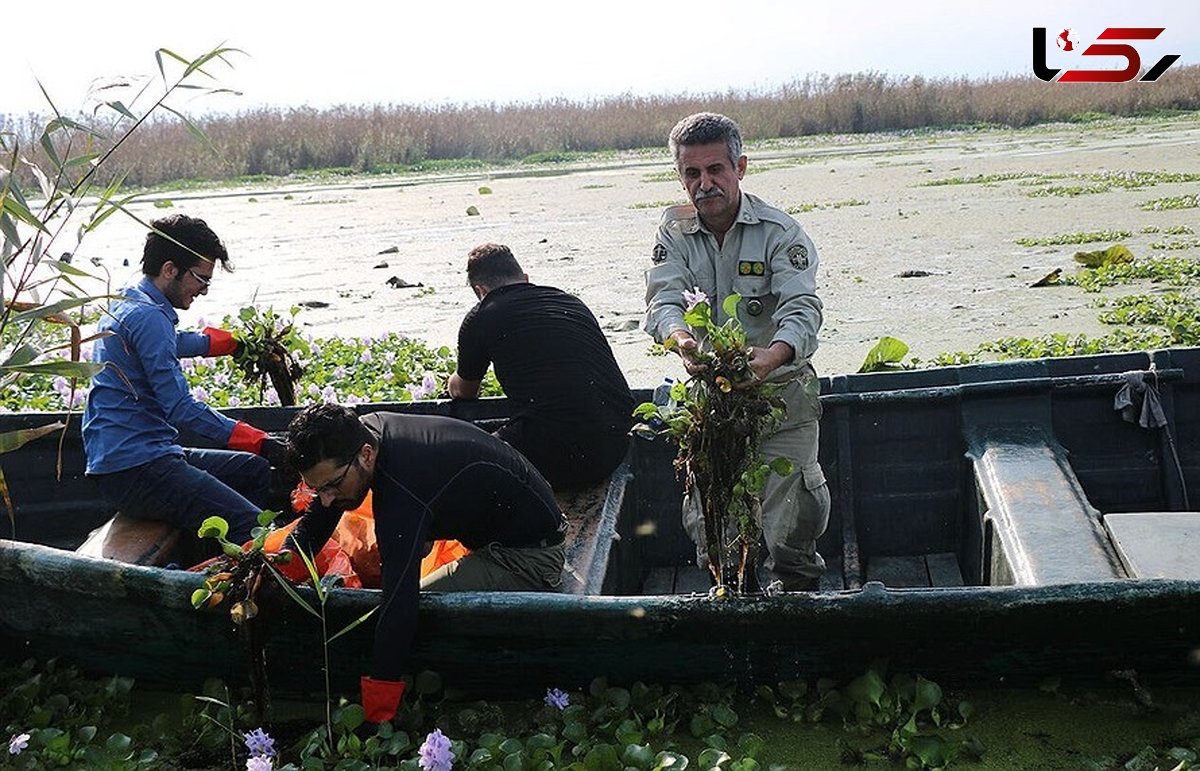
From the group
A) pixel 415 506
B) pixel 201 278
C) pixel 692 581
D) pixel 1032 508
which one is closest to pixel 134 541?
pixel 201 278

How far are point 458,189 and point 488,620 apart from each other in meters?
19.1

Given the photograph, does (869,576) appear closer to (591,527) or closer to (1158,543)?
(591,527)

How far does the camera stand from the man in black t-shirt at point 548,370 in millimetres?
4750

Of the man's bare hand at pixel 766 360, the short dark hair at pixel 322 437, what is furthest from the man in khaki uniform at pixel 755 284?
the short dark hair at pixel 322 437

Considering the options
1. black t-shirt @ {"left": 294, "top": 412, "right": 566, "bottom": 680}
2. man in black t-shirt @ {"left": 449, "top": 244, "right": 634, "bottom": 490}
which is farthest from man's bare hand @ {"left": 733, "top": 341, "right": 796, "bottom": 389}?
man in black t-shirt @ {"left": 449, "top": 244, "right": 634, "bottom": 490}

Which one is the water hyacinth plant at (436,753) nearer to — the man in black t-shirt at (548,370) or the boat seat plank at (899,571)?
the man in black t-shirt at (548,370)

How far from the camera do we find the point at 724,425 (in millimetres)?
3383

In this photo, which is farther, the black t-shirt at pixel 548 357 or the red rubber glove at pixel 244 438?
the black t-shirt at pixel 548 357

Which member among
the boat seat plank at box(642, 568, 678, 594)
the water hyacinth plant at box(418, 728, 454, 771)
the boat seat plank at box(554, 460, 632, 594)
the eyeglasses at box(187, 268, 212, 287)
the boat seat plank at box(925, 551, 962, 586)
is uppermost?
the eyeglasses at box(187, 268, 212, 287)

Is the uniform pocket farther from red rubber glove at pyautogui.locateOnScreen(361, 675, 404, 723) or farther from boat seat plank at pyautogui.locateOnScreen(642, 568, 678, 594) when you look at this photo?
red rubber glove at pyautogui.locateOnScreen(361, 675, 404, 723)

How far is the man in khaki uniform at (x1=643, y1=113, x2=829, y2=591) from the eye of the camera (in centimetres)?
402

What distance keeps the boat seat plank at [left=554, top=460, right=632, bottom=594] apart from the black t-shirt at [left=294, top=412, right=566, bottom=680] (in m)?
0.18

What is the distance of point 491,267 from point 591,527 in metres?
1.14

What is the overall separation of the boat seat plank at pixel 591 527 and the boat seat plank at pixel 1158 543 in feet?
4.82
